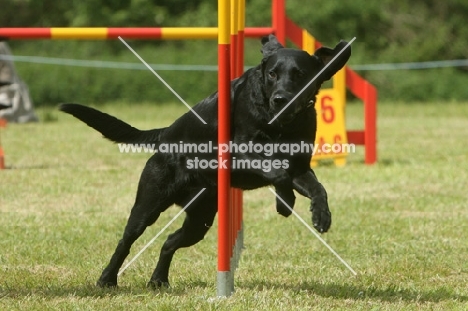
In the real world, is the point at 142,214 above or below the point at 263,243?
above

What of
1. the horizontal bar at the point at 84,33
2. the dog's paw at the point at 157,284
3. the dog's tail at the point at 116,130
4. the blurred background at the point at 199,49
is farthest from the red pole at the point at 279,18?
the blurred background at the point at 199,49

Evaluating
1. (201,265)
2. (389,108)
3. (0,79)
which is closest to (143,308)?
(201,265)

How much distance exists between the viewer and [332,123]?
934cm

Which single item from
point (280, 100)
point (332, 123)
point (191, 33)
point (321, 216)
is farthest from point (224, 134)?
point (332, 123)

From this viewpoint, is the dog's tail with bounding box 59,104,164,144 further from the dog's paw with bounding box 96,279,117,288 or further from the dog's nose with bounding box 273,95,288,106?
the dog's nose with bounding box 273,95,288,106

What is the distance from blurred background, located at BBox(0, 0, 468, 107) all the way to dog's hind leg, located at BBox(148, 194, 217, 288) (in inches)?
629

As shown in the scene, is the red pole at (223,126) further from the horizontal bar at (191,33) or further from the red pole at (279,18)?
the red pole at (279,18)

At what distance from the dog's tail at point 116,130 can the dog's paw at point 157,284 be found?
66cm

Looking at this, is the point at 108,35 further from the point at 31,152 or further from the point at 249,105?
the point at 31,152

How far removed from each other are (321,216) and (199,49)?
61.4 feet

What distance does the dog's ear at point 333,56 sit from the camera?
12.8ft

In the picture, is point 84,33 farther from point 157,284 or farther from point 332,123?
point 332,123

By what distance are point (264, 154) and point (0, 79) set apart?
12132mm

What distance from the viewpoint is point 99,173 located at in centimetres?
876
